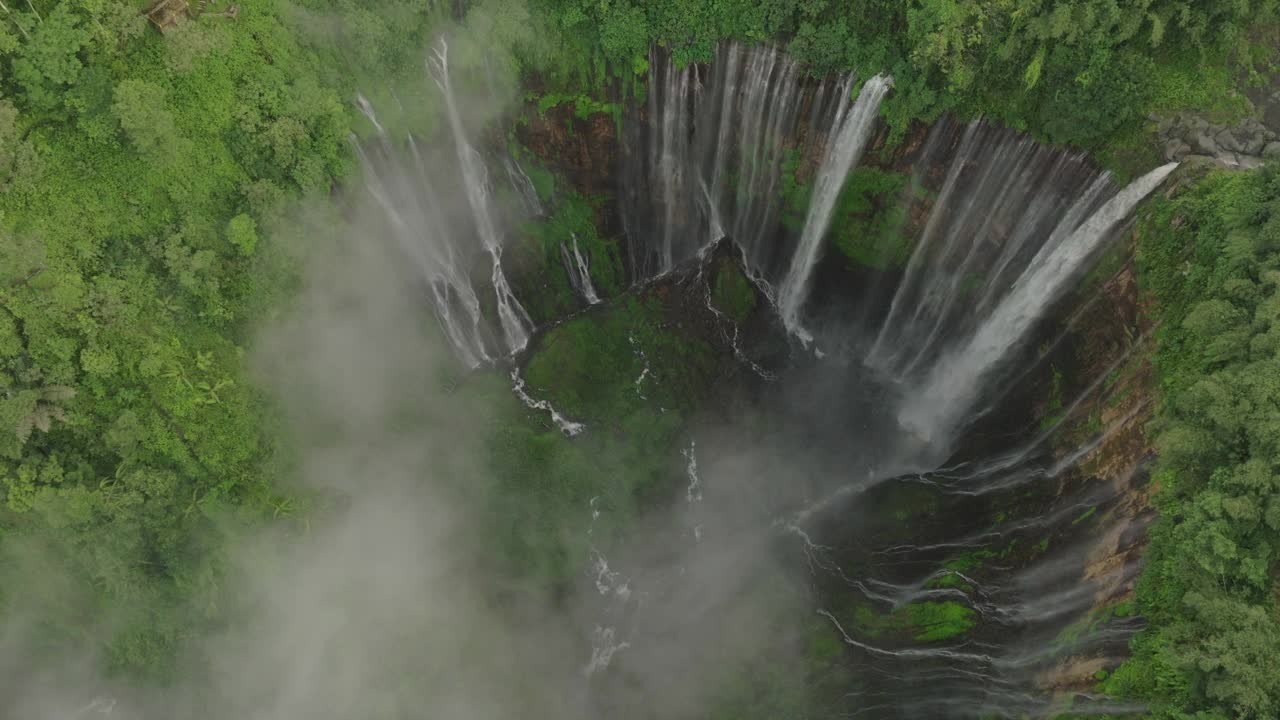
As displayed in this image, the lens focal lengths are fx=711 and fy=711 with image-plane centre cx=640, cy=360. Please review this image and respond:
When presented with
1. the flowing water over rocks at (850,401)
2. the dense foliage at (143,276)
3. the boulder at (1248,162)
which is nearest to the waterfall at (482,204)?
the flowing water over rocks at (850,401)

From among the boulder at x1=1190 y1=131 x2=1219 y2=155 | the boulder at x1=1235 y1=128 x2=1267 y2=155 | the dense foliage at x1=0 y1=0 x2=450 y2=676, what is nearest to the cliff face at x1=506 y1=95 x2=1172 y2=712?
the boulder at x1=1190 y1=131 x2=1219 y2=155

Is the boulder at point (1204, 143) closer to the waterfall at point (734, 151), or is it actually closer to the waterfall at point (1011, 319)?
the waterfall at point (1011, 319)

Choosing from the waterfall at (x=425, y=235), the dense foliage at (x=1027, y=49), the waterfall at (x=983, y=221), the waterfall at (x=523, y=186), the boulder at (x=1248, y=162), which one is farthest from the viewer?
the waterfall at (x=523, y=186)

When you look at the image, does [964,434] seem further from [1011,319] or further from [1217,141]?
[1217,141]

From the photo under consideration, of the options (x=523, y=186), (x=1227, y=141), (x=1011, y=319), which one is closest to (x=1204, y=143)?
(x=1227, y=141)

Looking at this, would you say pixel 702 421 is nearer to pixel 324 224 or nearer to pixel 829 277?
pixel 829 277

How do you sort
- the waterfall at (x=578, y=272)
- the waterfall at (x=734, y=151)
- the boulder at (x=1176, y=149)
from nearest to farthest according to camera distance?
the boulder at (x=1176, y=149), the waterfall at (x=734, y=151), the waterfall at (x=578, y=272)
